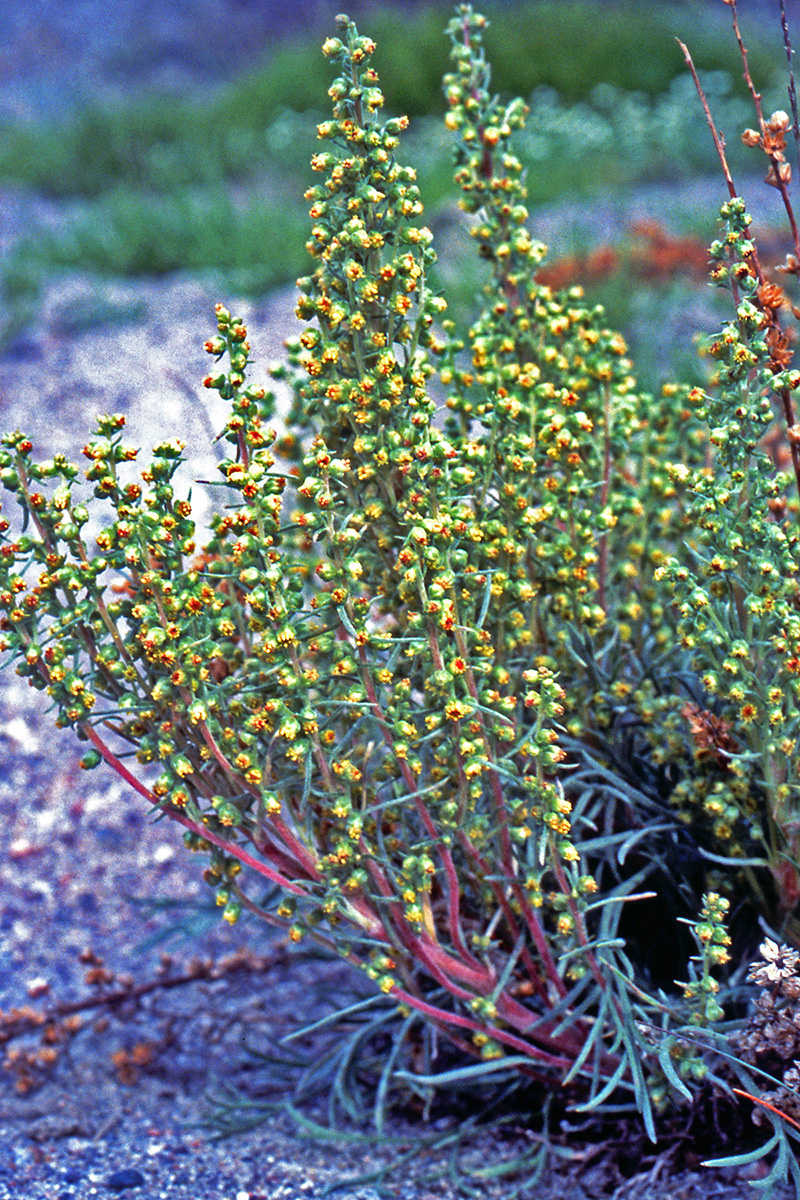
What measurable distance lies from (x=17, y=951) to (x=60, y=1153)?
629 millimetres

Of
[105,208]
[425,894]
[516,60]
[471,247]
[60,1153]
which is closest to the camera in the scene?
[425,894]

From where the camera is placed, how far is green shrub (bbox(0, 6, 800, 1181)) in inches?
59.6

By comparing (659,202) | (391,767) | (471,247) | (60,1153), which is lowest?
(60,1153)

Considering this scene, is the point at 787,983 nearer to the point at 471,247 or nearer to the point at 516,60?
the point at 471,247

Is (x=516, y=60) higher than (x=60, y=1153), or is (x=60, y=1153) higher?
(x=516, y=60)

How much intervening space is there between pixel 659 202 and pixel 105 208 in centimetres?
307

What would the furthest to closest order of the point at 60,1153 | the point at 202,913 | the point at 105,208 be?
the point at 105,208 < the point at 202,913 < the point at 60,1153


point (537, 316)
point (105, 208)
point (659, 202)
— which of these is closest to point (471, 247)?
point (659, 202)

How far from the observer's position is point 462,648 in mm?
1546

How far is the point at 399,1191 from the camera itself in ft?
6.02

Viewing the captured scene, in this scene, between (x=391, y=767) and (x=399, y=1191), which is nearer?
(x=391, y=767)

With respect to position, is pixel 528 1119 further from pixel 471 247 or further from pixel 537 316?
pixel 471 247

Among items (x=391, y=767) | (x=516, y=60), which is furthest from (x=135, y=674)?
(x=516, y=60)

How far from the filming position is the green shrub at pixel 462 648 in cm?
151
